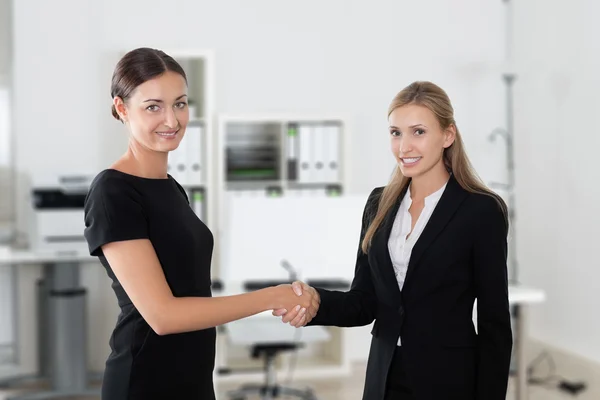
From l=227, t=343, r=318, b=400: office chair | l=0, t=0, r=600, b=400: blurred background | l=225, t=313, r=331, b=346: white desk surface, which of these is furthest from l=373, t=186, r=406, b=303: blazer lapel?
l=0, t=0, r=600, b=400: blurred background

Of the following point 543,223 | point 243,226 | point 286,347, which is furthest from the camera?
point 543,223

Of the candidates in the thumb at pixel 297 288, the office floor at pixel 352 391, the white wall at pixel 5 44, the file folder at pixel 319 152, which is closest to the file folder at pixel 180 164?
the file folder at pixel 319 152

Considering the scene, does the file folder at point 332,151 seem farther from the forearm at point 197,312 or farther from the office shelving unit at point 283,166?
the forearm at point 197,312

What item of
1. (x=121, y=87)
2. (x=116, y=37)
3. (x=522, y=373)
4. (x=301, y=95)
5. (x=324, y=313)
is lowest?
(x=522, y=373)


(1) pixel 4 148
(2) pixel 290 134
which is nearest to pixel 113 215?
(2) pixel 290 134

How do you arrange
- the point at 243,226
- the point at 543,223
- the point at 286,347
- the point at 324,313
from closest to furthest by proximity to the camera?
the point at 324,313
the point at 243,226
the point at 286,347
the point at 543,223

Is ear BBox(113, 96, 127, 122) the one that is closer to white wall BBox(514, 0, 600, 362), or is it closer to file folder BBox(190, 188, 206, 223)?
file folder BBox(190, 188, 206, 223)

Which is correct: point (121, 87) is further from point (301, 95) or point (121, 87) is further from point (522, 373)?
point (301, 95)

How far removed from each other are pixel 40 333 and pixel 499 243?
13.9 ft

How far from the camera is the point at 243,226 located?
4148 millimetres

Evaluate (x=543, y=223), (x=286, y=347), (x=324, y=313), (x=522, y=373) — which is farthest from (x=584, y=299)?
(x=324, y=313)

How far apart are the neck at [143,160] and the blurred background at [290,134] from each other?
2.90 m

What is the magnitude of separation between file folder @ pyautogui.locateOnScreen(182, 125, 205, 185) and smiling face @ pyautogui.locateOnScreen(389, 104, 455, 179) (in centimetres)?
340

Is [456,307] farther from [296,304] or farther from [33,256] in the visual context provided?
[33,256]
